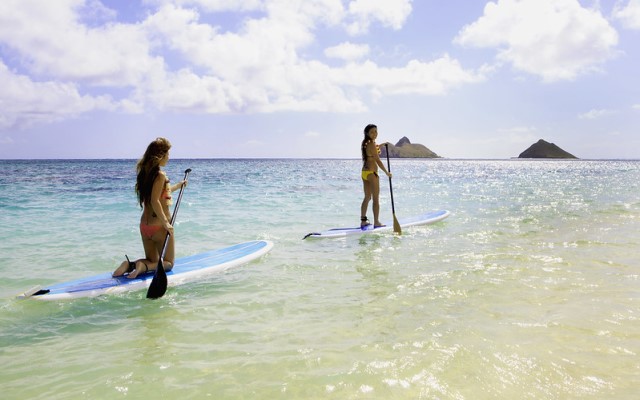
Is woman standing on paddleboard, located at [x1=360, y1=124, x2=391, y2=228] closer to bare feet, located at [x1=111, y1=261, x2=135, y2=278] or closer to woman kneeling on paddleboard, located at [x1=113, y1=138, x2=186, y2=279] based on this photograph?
woman kneeling on paddleboard, located at [x1=113, y1=138, x2=186, y2=279]

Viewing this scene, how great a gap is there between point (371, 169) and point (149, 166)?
5.90 m

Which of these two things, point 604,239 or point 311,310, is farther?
point 604,239

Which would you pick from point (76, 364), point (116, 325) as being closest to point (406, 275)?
point (116, 325)

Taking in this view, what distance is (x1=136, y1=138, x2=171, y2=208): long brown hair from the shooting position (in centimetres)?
563

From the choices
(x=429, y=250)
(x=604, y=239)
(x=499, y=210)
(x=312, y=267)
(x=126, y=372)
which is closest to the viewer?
(x=126, y=372)

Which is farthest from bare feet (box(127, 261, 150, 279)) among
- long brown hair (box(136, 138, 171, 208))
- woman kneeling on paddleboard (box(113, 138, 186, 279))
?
long brown hair (box(136, 138, 171, 208))

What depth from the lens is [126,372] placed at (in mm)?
3385

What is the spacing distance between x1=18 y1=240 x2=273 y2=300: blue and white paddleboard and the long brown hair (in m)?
1.08

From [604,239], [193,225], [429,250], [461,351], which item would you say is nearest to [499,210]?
[604,239]

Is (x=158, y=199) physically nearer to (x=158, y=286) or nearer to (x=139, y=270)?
(x=139, y=270)

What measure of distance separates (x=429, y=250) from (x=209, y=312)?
441cm

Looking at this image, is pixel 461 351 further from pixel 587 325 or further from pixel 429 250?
pixel 429 250

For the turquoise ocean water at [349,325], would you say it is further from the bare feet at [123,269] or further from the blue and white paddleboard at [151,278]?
the bare feet at [123,269]

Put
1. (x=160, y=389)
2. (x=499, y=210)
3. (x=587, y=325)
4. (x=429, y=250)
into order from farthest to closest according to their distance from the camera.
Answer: (x=499, y=210)
(x=429, y=250)
(x=587, y=325)
(x=160, y=389)
